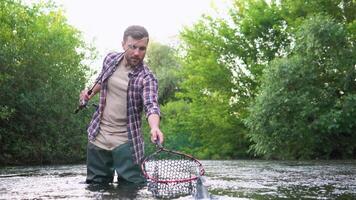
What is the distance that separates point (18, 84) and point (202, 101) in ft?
50.9

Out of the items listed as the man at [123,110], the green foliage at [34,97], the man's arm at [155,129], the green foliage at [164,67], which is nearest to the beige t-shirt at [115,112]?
the man at [123,110]

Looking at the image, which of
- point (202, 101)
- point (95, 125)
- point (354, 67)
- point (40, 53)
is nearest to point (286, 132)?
point (354, 67)

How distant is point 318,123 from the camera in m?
20.6

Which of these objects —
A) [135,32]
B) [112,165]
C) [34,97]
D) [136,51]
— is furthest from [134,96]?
[34,97]

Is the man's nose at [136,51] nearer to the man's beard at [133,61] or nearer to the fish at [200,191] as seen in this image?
the man's beard at [133,61]

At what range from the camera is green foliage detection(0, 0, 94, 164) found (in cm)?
1994

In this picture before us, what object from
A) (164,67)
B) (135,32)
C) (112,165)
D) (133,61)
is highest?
(164,67)

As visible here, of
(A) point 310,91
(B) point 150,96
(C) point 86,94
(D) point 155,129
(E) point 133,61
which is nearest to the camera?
(D) point 155,129

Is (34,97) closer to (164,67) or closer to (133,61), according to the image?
(133,61)

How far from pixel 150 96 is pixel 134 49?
53 centimetres

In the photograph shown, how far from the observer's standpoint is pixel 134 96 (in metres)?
5.74

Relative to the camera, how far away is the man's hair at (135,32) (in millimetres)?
5512

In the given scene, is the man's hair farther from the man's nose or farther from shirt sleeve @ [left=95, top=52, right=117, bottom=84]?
shirt sleeve @ [left=95, top=52, right=117, bottom=84]

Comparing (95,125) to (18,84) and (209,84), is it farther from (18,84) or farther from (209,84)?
(209,84)
